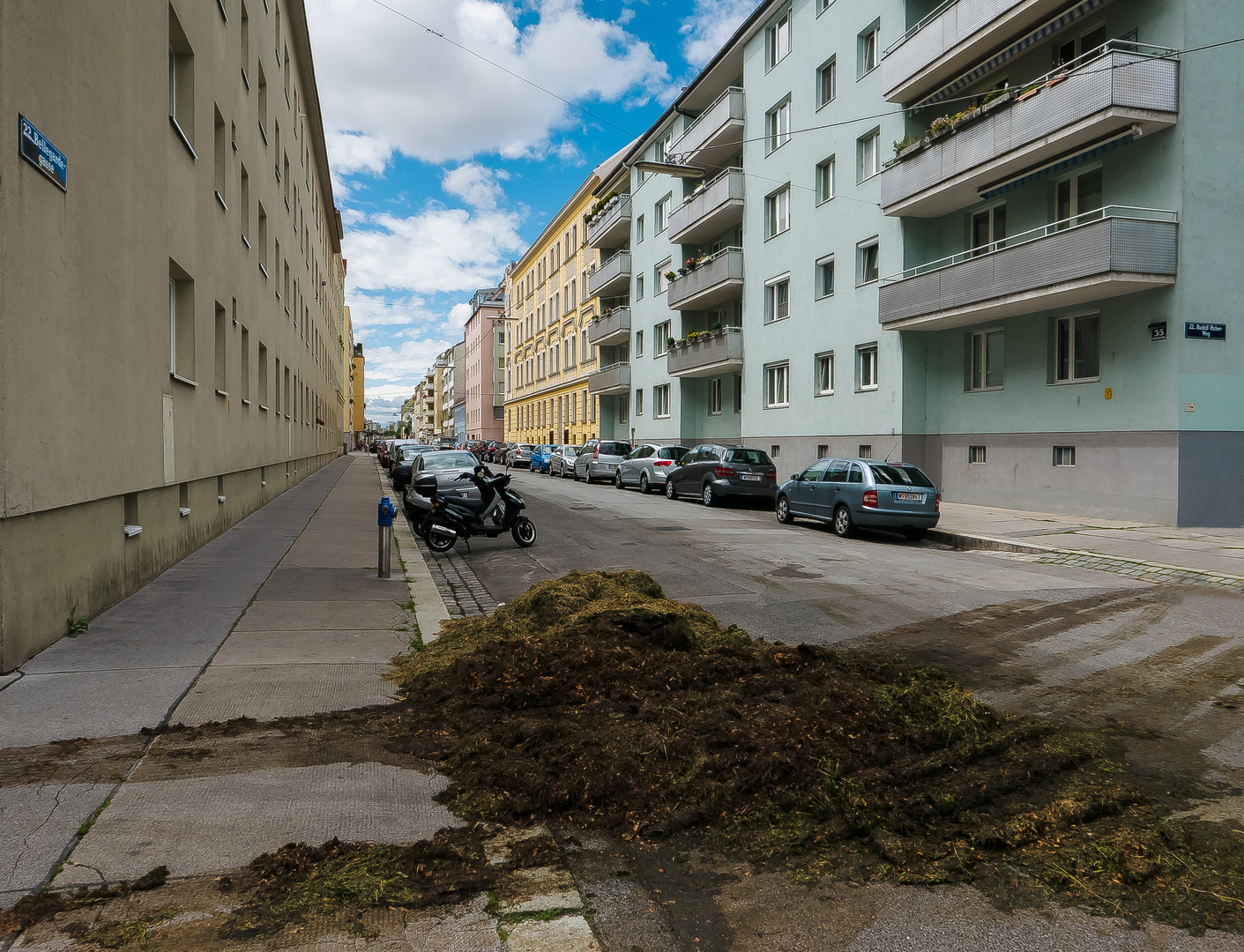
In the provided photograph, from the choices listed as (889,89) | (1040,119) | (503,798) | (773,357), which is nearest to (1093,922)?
(503,798)

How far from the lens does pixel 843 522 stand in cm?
1524

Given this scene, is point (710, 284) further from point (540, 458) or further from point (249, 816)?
point (249, 816)

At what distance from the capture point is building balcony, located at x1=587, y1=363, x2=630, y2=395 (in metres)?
42.7

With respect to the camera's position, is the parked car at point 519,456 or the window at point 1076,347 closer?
the window at point 1076,347

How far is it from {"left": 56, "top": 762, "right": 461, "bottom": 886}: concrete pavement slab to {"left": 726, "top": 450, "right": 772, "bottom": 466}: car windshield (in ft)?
60.4

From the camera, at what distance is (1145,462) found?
51.7 ft

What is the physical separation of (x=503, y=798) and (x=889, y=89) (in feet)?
72.4

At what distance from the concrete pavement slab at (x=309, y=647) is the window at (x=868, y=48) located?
22048mm

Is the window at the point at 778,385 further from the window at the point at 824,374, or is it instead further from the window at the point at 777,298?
the window at the point at 824,374

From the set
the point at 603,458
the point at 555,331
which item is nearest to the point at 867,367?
the point at 603,458

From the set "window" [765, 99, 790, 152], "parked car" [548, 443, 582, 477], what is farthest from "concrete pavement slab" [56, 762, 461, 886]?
"parked car" [548, 443, 582, 477]

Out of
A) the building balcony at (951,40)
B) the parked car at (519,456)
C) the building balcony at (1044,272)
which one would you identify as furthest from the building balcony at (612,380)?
the building balcony at (951,40)

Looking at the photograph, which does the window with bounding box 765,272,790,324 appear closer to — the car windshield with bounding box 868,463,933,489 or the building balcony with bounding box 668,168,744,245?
the building balcony with bounding box 668,168,744,245

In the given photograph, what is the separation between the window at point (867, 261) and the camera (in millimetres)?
23094
